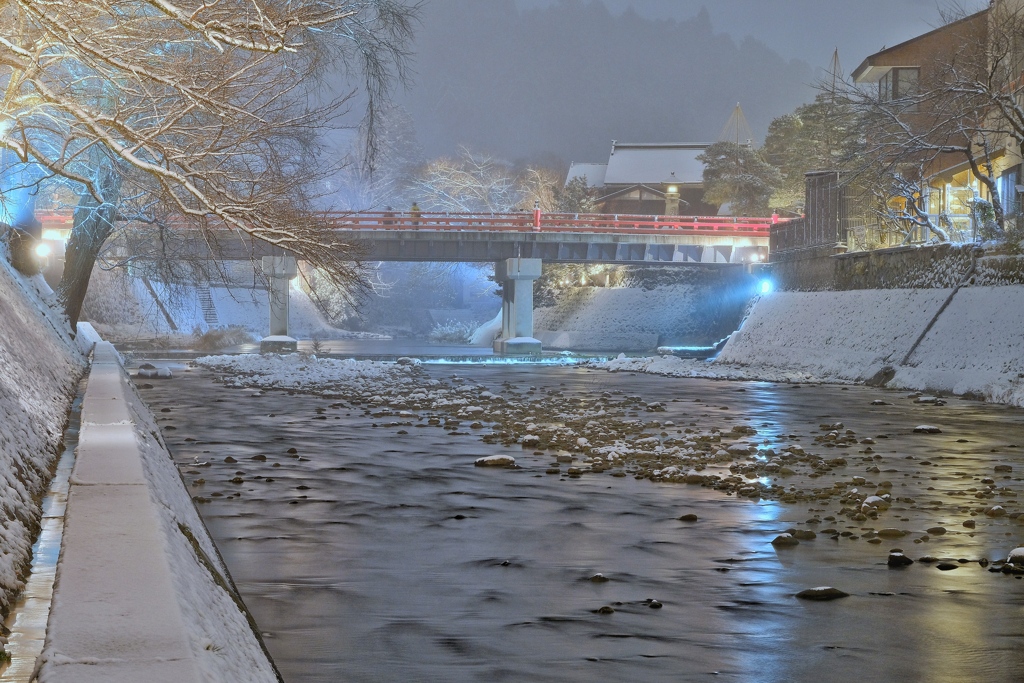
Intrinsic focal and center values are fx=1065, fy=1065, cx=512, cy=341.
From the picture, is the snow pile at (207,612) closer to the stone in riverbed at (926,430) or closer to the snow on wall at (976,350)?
the stone in riverbed at (926,430)

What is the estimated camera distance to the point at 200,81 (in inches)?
511

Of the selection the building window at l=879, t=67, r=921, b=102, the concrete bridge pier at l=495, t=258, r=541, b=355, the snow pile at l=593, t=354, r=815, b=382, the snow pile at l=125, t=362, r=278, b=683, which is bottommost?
the snow pile at l=593, t=354, r=815, b=382

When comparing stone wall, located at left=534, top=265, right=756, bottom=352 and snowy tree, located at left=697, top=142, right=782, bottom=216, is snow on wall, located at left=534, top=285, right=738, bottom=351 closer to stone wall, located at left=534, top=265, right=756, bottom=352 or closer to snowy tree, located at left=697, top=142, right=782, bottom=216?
stone wall, located at left=534, top=265, right=756, bottom=352

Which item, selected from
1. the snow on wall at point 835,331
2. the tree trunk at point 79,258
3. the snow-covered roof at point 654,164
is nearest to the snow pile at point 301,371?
the tree trunk at point 79,258

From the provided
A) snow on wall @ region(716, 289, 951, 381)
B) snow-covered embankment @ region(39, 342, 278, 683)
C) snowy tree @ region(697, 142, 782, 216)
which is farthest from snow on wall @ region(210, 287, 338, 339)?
snow-covered embankment @ region(39, 342, 278, 683)

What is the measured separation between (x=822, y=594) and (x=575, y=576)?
66.6 inches

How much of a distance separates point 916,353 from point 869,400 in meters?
4.62

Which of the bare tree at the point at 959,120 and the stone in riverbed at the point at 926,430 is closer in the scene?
the stone in riverbed at the point at 926,430

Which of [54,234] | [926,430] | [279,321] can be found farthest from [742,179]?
[926,430]

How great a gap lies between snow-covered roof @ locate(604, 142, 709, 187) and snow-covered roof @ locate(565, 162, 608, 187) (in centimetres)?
225

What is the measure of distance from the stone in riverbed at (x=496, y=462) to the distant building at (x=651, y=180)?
7503cm

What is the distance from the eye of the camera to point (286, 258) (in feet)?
162

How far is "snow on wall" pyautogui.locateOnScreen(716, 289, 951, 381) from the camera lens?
1160 inches

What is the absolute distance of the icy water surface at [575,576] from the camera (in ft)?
18.7
